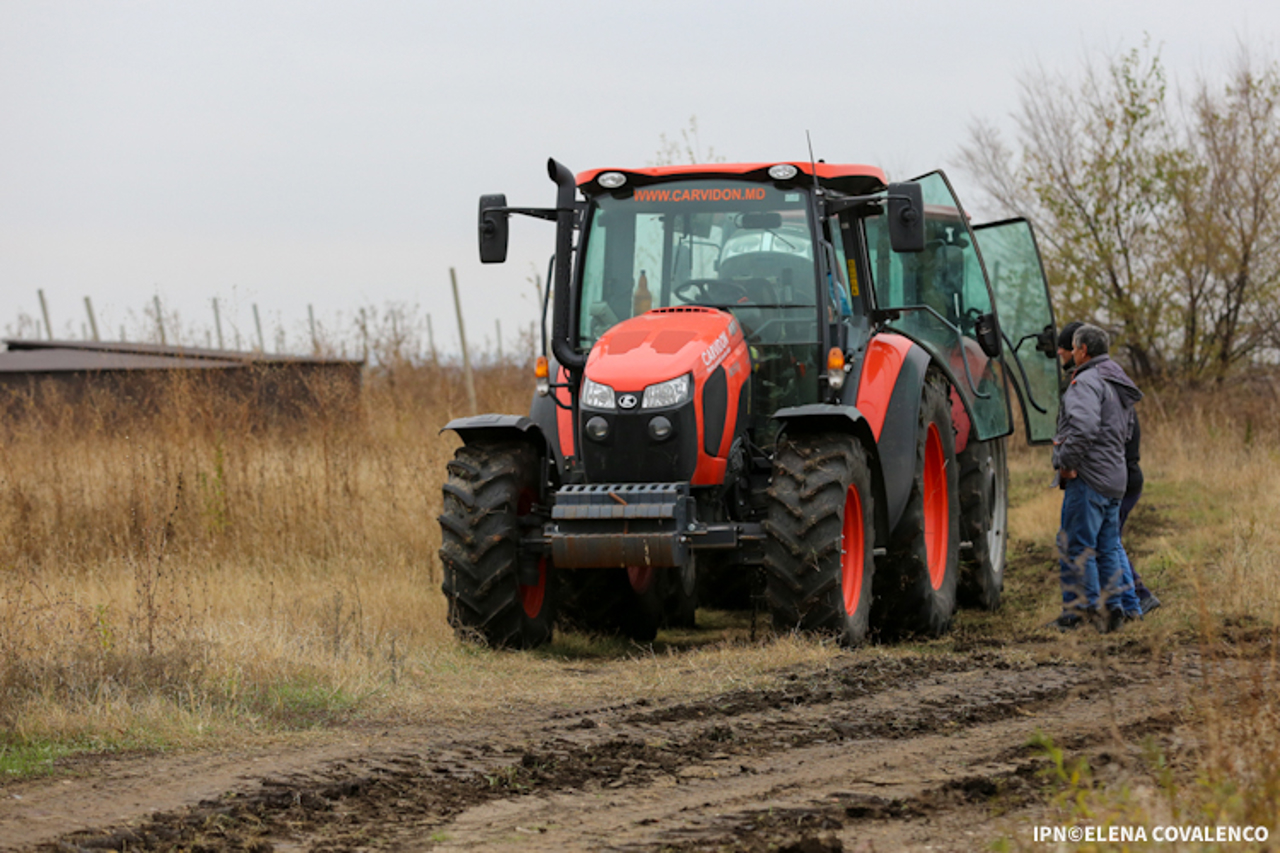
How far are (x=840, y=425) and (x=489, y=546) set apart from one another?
1.86m

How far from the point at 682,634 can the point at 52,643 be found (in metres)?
3.51

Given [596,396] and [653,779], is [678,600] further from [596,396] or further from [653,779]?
[653,779]

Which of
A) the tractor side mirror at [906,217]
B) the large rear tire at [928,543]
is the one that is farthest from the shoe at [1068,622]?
the tractor side mirror at [906,217]

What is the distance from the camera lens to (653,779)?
4.76 m

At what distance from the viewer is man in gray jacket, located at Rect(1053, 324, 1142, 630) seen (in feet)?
25.7

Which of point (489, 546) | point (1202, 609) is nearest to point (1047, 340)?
point (489, 546)

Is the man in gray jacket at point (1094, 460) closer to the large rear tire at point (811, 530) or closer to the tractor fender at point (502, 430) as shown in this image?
the large rear tire at point (811, 530)

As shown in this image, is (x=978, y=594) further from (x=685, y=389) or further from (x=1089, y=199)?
(x=1089, y=199)

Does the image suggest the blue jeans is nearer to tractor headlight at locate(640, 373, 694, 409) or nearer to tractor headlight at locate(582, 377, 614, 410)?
tractor headlight at locate(640, 373, 694, 409)

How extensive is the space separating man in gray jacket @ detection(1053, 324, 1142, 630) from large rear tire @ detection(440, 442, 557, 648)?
296 centimetres

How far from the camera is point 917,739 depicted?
17.3 feet

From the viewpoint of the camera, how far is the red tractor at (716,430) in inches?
271

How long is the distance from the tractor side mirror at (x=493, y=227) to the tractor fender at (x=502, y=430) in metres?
0.85

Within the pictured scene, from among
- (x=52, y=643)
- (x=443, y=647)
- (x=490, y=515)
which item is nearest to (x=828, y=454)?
(x=490, y=515)
